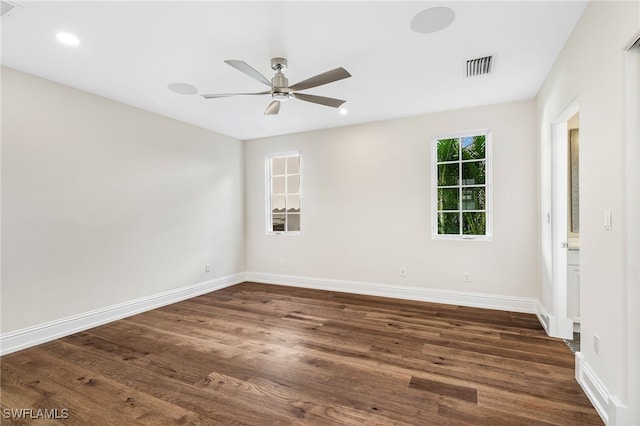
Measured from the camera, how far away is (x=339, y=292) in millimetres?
4844

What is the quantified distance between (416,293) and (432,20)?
11.2 feet

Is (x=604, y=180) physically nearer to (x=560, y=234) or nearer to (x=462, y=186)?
(x=560, y=234)

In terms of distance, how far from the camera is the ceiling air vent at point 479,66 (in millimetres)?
2791

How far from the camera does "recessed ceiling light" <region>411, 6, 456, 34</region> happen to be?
2100 mm

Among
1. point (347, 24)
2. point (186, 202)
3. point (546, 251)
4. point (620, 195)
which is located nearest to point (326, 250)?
point (186, 202)

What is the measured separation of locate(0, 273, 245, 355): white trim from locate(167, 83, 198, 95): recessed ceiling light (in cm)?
270

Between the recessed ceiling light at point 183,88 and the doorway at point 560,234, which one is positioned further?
the recessed ceiling light at point 183,88

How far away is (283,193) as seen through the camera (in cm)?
560

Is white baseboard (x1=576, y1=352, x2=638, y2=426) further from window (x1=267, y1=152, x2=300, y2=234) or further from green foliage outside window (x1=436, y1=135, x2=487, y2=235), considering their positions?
window (x1=267, y1=152, x2=300, y2=234)

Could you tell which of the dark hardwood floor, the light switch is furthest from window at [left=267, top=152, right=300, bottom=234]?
the light switch

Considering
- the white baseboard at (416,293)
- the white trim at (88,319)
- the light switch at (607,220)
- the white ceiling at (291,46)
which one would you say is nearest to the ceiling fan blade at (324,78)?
the white ceiling at (291,46)

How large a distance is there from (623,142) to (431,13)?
1.43m
